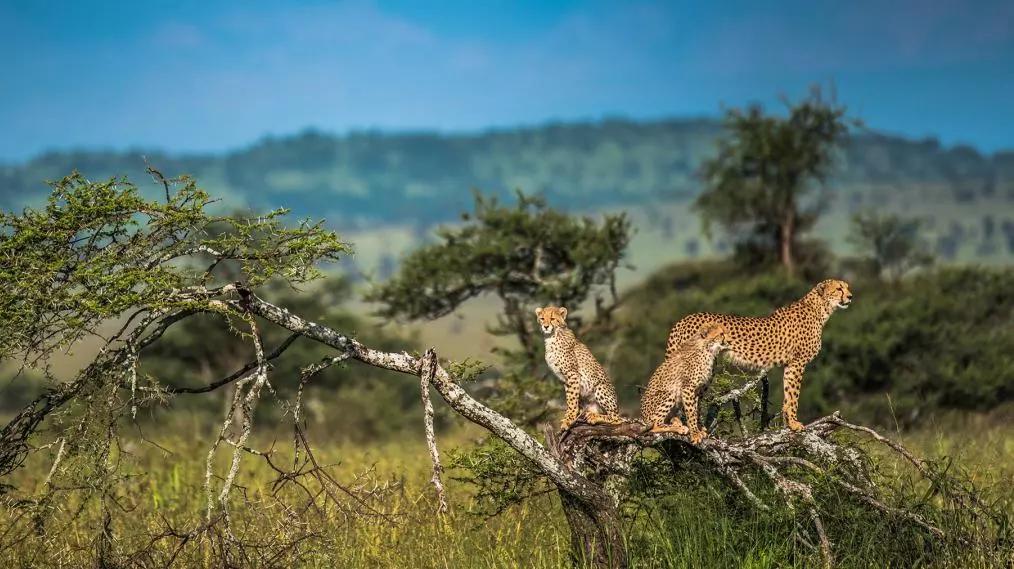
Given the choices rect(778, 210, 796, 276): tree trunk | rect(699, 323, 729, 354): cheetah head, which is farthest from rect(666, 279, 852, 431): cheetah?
rect(778, 210, 796, 276): tree trunk

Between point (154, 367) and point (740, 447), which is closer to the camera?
point (740, 447)

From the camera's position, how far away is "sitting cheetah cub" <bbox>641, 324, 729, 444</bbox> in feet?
25.9

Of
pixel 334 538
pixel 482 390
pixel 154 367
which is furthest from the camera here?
pixel 154 367

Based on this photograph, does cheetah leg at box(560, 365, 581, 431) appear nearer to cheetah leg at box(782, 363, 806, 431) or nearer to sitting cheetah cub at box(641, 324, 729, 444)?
sitting cheetah cub at box(641, 324, 729, 444)

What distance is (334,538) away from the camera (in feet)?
29.4

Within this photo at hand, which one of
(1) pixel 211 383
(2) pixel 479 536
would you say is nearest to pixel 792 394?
(2) pixel 479 536

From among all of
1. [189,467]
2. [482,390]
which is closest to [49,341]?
[189,467]

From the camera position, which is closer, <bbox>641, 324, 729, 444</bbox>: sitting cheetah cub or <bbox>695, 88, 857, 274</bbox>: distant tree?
<bbox>641, 324, 729, 444</bbox>: sitting cheetah cub

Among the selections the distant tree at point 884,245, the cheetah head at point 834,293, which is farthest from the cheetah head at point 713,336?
the distant tree at point 884,245

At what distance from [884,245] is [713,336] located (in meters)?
28.7

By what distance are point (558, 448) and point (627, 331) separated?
1493cm

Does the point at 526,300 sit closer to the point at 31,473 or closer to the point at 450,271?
the point at 450,271

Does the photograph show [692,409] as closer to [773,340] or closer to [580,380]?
[773,340]

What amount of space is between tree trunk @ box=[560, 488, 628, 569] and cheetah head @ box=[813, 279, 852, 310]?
2349 mm
